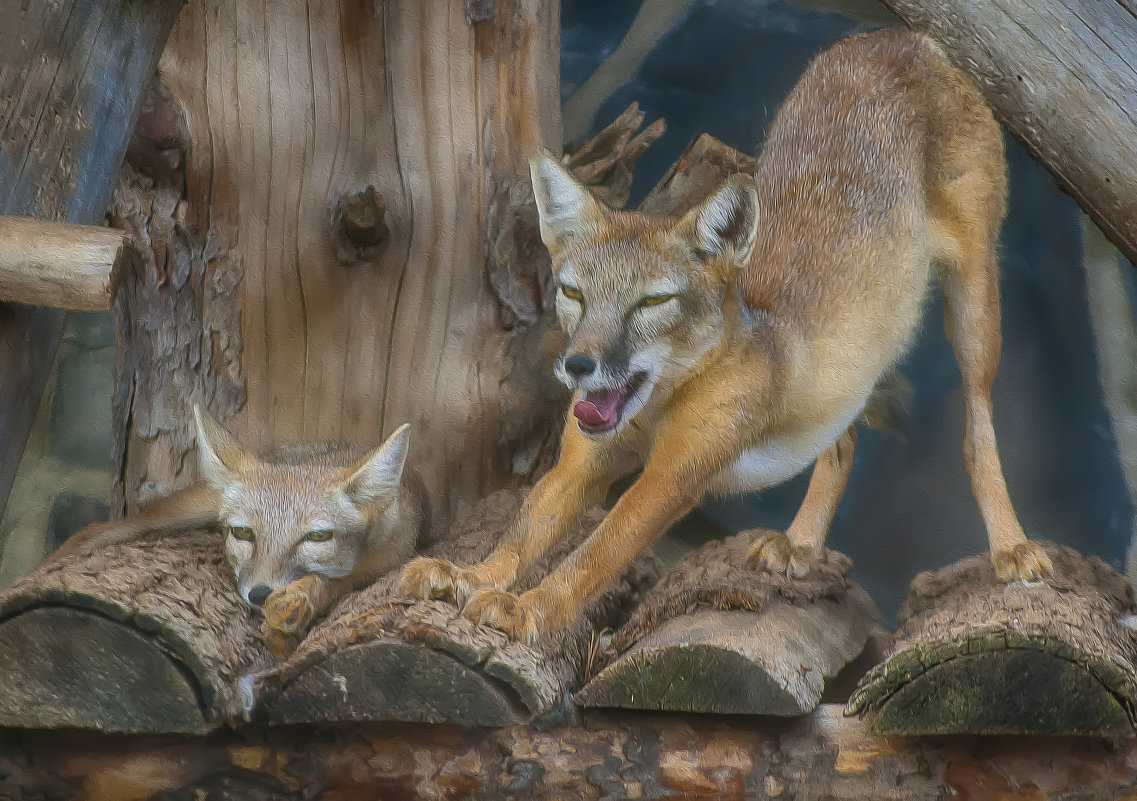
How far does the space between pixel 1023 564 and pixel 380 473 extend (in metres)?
1.32

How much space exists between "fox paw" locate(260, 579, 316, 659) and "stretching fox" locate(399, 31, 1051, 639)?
266 mm

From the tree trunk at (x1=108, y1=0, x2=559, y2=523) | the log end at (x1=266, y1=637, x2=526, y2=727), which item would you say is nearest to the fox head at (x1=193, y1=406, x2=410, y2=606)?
the tree trunk at (x1=108, y1=0, x2=559, y2=523)

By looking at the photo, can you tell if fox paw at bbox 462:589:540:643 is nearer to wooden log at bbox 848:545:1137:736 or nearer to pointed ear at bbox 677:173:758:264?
wooden log at bbox 848:545:1137:736

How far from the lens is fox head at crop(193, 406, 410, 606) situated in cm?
236

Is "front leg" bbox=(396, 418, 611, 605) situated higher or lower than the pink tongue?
lower

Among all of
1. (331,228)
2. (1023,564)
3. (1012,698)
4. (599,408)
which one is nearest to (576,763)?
(599,408)

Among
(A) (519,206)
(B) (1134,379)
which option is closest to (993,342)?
(A) (519,206)

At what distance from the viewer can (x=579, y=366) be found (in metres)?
2.01

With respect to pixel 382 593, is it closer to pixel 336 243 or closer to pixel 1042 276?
pixel 336 243

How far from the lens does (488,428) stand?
9.37 feet

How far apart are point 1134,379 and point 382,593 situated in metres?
2.61

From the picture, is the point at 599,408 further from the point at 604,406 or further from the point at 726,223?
the point at 726,223

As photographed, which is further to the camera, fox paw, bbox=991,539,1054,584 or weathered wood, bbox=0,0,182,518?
fox paw, bbox=991,539,1054,584

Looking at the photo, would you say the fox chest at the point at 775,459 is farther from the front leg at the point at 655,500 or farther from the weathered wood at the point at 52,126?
the weathered wood at the point at 52,126
